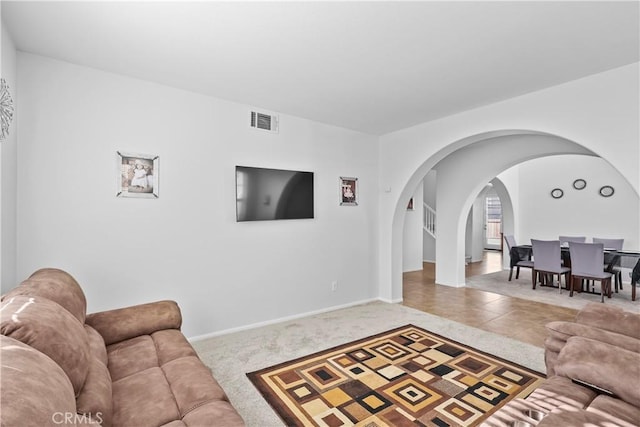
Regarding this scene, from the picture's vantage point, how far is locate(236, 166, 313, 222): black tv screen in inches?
144

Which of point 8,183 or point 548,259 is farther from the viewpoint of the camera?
point 548,259

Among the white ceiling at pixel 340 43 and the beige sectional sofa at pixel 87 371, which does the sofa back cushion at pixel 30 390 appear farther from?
the white ceiling at pixel 340 43

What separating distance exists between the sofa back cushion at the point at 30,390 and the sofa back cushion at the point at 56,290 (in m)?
0.70

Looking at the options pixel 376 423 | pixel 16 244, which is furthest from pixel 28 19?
→ pixel 376 423

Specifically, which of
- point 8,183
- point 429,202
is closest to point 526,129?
point 8,183

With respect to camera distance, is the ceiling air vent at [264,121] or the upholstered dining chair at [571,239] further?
the upholstered dining chair at [571,239]

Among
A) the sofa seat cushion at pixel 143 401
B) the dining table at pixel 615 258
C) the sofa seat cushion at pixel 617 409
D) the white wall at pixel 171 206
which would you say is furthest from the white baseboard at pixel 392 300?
the sofa seat cushion at pixel 143 401

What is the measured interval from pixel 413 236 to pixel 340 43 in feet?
20.6

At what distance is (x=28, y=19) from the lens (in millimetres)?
2104

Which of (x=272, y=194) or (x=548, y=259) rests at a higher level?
(x=272, y=194)

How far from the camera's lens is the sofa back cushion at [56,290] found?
1.67m

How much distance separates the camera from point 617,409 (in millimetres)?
1372

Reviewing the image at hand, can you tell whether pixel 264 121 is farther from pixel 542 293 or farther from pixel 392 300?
pixel 542 293

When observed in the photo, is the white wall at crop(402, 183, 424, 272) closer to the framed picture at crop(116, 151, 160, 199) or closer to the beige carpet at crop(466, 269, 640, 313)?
the beige carpet at crop(466, 269, 640, 313)
